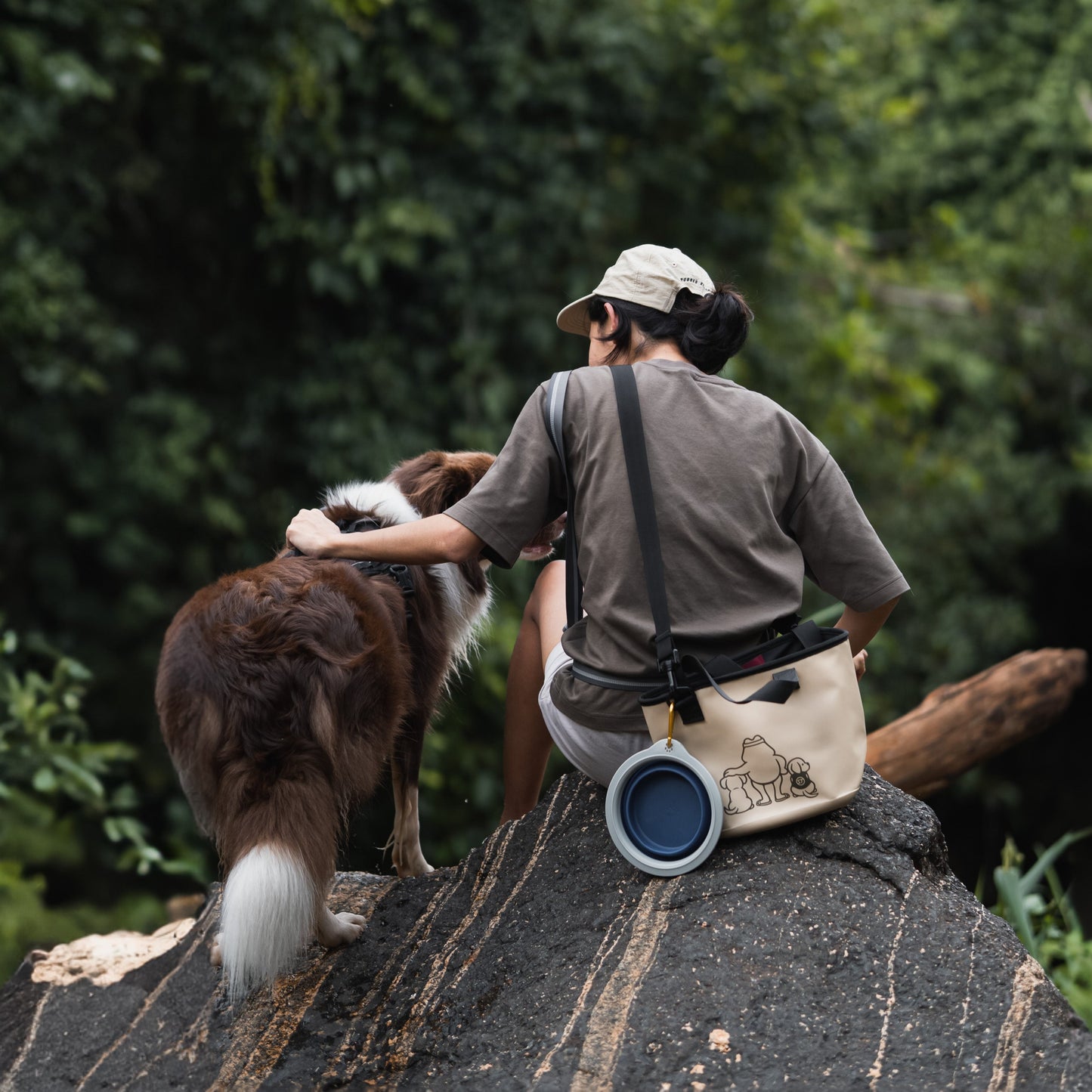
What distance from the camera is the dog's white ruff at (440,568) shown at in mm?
3109

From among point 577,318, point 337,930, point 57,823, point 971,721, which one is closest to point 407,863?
point 337,930

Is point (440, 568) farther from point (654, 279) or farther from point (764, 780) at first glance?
point (764, 780)

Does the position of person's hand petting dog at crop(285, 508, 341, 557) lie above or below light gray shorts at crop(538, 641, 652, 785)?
Answer: above

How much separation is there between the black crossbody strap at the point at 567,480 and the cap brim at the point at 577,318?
0.20 m

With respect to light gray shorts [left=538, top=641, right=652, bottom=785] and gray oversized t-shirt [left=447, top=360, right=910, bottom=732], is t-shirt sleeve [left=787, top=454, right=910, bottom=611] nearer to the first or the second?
gray oversized t-shirt [left=447, top=360, right=910, bottom=732]

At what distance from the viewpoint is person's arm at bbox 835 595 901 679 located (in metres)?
2.58

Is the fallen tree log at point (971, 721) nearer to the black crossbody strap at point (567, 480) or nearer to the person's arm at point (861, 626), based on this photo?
the person's arm at point (861, 626)

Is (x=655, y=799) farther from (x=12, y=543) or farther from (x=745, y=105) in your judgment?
(x=745, y=105)

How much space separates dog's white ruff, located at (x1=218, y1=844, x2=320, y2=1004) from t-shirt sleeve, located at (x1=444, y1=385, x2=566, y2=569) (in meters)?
0.72

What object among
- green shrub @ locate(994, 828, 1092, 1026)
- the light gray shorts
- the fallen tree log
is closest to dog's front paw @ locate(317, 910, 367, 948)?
the light gray shorts

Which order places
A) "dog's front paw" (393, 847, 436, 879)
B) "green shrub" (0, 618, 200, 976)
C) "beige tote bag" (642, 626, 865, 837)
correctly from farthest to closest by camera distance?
"green shrub" (0, 618, 200, 976)
"dog's front paw" (393, 847, 436, 879)
"beige tote bag" (642, 626, 865, 837)

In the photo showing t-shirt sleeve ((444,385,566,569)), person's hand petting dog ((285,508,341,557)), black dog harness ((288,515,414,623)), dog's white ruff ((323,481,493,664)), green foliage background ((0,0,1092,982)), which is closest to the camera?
t-shirt sleeve ((444,385,566,569))

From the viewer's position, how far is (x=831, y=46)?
6.19 metres

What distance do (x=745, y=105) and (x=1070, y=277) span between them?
3.12 metres
